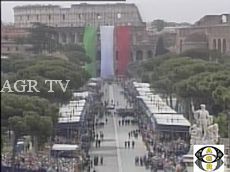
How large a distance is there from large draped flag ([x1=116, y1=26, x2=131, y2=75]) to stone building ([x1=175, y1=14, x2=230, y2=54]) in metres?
0.94

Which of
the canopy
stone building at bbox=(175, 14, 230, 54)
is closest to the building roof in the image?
stone building at bbox=(175, 14, 230, 54)

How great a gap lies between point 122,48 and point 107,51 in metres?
0.93

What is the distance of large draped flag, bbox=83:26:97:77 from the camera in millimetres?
10438

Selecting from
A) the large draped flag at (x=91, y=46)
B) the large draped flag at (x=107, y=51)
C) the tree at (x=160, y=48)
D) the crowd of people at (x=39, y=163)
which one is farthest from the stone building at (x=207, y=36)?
the crowd of people at (x=39, y=163)

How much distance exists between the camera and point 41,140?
24.6 ft

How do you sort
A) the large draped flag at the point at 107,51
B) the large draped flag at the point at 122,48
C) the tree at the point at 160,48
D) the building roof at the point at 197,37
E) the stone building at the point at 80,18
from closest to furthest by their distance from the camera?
the stone building at the point at 80,18 < the large draped flag at the point at 107,51 < the large draped flag at the point at 122,48 < the tree at the point at 160,48 < the building roof at the point at 197,37

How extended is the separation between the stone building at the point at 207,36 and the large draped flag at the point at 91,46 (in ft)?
7.28

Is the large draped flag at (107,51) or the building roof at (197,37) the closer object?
the large draped flag at (107,51)

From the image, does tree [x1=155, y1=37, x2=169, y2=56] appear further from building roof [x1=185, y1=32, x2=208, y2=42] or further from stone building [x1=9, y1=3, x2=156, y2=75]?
stone building [x1=9, y1=3, x2=156, y2=75]

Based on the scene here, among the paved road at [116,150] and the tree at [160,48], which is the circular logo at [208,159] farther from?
the tree at [160,48]

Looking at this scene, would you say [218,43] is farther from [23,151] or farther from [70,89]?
[23,151]

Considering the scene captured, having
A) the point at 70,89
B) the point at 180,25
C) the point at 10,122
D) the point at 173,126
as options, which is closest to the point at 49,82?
the point at 70,89

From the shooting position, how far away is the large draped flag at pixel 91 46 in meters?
10.4

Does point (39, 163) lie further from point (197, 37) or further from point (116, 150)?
point (197, 37)
